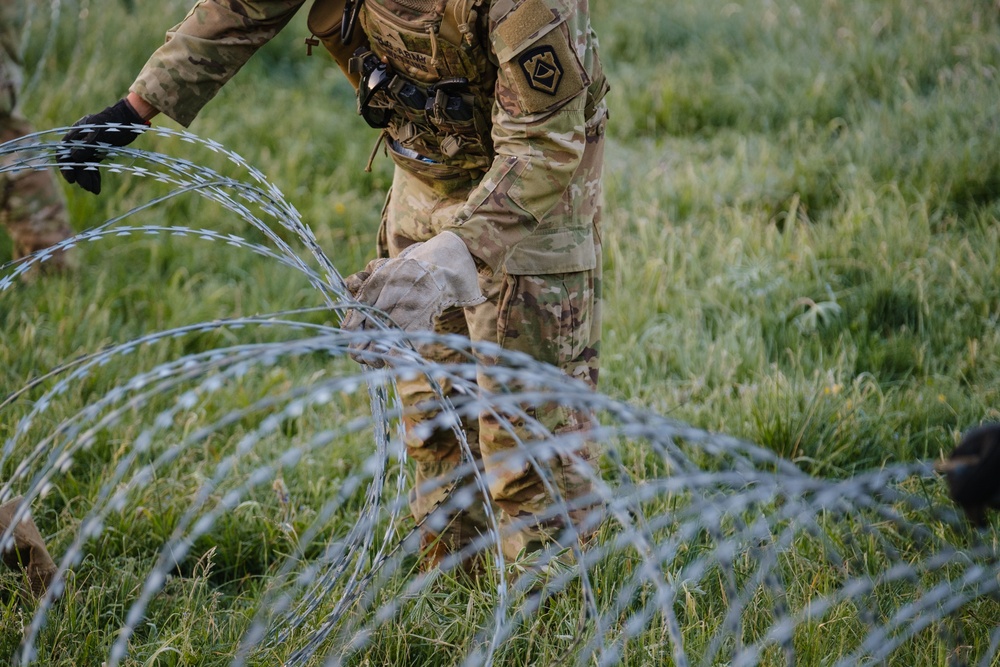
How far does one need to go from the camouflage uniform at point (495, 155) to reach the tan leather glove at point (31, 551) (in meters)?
1.01

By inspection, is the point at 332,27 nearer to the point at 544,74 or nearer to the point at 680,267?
the point at 544,74

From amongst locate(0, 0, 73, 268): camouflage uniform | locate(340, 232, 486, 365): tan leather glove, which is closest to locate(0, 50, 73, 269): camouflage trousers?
locate(0, 0, 73, 268): camouflage uniform

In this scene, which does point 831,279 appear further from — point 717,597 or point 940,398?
point 717,597

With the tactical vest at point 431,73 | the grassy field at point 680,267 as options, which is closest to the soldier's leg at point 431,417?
the tactical vest at point 431,73

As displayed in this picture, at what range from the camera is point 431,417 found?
265cm

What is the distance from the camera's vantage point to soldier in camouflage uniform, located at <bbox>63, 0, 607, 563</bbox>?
1.96 m

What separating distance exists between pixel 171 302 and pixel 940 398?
10.3ft

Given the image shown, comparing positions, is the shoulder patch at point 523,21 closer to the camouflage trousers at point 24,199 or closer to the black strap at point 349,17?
the black strap at point 349,17

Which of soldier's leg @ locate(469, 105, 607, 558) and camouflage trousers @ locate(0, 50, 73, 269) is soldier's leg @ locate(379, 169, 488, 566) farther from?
camouflage trousers @ locate(0, 50, 73, 269)

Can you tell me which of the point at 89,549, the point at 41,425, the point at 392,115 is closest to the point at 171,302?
the point at 41,425

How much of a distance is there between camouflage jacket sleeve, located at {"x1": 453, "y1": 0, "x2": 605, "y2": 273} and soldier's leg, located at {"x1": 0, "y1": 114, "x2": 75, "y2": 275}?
282 cm

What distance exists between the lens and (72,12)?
19.4 feet

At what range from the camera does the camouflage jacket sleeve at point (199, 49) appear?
7.80ft

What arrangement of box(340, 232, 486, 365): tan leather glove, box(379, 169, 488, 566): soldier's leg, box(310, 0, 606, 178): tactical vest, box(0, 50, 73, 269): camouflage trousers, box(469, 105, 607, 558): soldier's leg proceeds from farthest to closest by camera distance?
box(0, 50, 73, 269): camouflage trousers < box(379, 169, 488, 566): soldier's leg < box(469, 105, 607, 558): soldier's leg < box(310, 0, 606, 178): tactical vest < box(340, 232, 486, 365): tan leather glove
